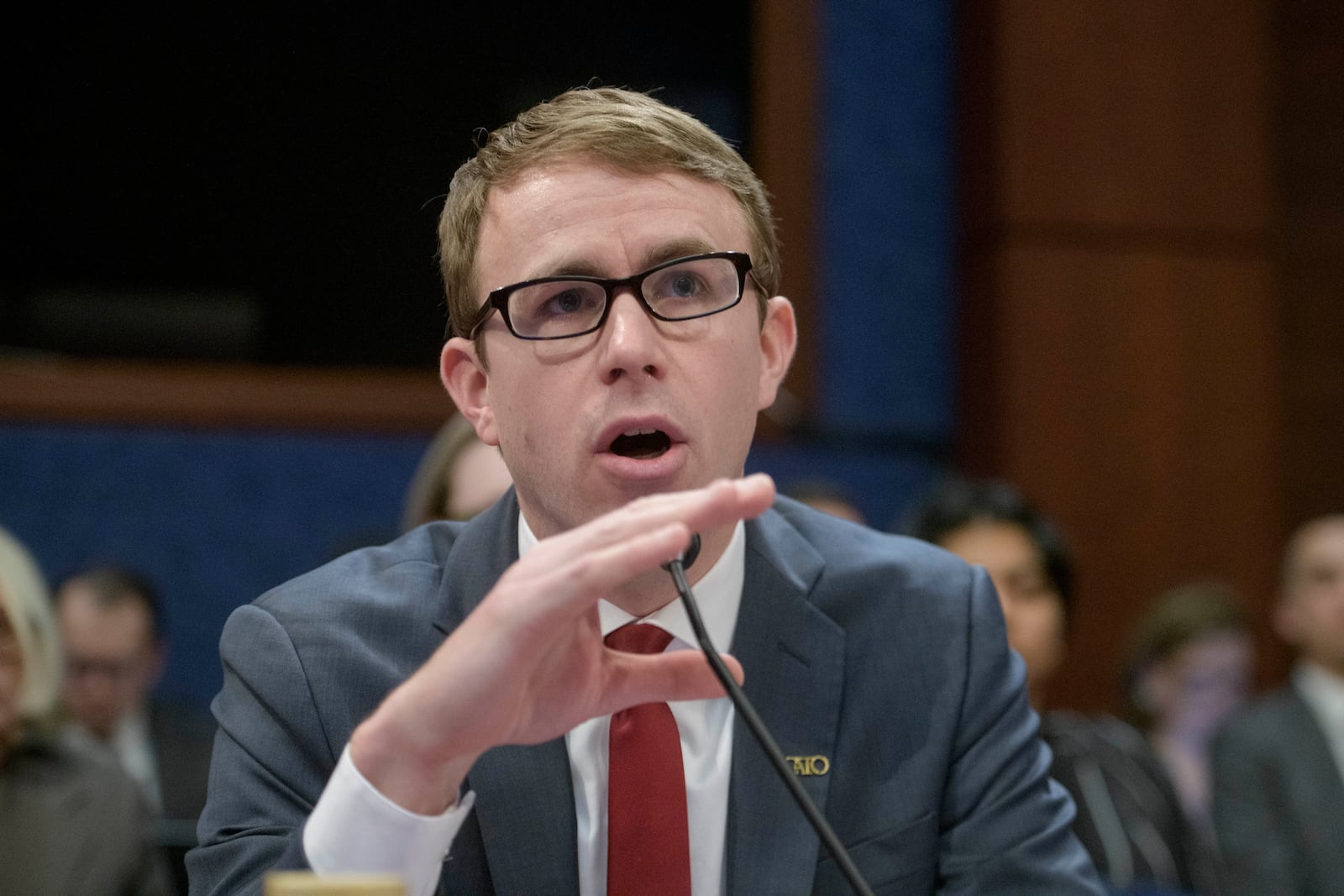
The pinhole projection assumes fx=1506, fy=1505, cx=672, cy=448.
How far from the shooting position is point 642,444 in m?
1.28

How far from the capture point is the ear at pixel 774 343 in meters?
1.46

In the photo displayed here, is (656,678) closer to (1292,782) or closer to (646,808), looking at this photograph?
(646,808)

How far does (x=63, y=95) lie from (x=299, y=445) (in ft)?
3.60

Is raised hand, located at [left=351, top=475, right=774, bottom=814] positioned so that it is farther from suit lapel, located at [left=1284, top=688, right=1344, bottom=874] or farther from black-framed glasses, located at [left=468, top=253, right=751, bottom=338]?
suit lapel, located at [left=1284, top=688, right=1344, bottom=874]

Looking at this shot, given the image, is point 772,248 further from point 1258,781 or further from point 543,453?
point 1258,781

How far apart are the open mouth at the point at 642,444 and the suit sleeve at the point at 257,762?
0.35 metres


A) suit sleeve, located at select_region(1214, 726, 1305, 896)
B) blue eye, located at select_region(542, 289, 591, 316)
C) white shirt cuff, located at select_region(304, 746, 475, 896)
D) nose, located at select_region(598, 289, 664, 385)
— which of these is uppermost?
blue eye, located at select_region(542, 289, 591, 316)

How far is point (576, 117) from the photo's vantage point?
137cm

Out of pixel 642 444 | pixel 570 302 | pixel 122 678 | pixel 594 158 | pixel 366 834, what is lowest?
pixel 122 678

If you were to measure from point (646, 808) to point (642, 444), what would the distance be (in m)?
0.31

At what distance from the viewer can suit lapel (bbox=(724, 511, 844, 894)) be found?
1302 millimetres

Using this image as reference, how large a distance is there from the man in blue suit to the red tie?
0.01 meters

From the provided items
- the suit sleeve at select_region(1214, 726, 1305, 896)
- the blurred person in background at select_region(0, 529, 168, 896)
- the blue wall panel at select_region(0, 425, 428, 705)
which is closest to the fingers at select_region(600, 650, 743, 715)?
the blurred person in background at select_region(0, 529, 168, 896)

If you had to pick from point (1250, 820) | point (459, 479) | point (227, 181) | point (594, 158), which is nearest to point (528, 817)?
point (594, 158)
